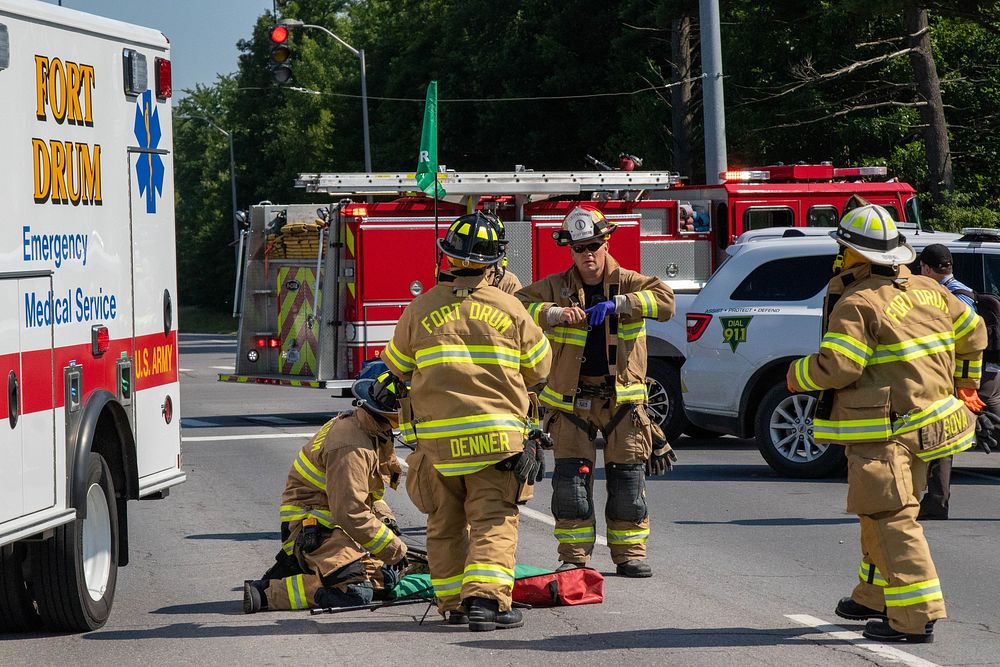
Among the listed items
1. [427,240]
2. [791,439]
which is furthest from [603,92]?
[791,439]

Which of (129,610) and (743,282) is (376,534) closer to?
(129,610)

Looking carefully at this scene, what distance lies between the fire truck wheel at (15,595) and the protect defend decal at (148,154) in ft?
6.63

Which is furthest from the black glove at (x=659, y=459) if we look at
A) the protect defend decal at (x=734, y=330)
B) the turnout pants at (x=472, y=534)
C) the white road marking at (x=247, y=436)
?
the white road marking at (x=247, y=436)

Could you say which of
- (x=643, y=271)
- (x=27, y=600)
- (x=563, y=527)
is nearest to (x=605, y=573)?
(x=563, y=527)

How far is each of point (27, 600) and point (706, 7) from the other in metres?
16.5

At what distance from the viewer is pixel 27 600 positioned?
691cm

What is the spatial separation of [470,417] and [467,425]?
1.5 inches

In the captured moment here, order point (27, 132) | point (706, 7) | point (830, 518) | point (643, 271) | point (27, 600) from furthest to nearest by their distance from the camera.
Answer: point (706, 7) < point (643, 271) < point (830, 518) < point (27, 600) < point (27, 132)

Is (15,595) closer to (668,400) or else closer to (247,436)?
(668,400)

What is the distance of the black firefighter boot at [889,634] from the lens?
6387 mm

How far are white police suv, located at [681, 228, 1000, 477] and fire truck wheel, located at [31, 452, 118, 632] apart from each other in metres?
6.42

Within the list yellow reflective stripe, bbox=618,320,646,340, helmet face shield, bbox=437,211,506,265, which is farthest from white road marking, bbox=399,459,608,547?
helmet face shield, bbox=437,211,506,265

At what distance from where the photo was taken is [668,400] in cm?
1446

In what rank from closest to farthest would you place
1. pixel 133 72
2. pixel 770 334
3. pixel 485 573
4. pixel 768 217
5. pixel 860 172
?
1. pixel 485 573
2. pixel 133 72
3. pixel 770 334
4. pixel 768 217
5. pixel 860 172
